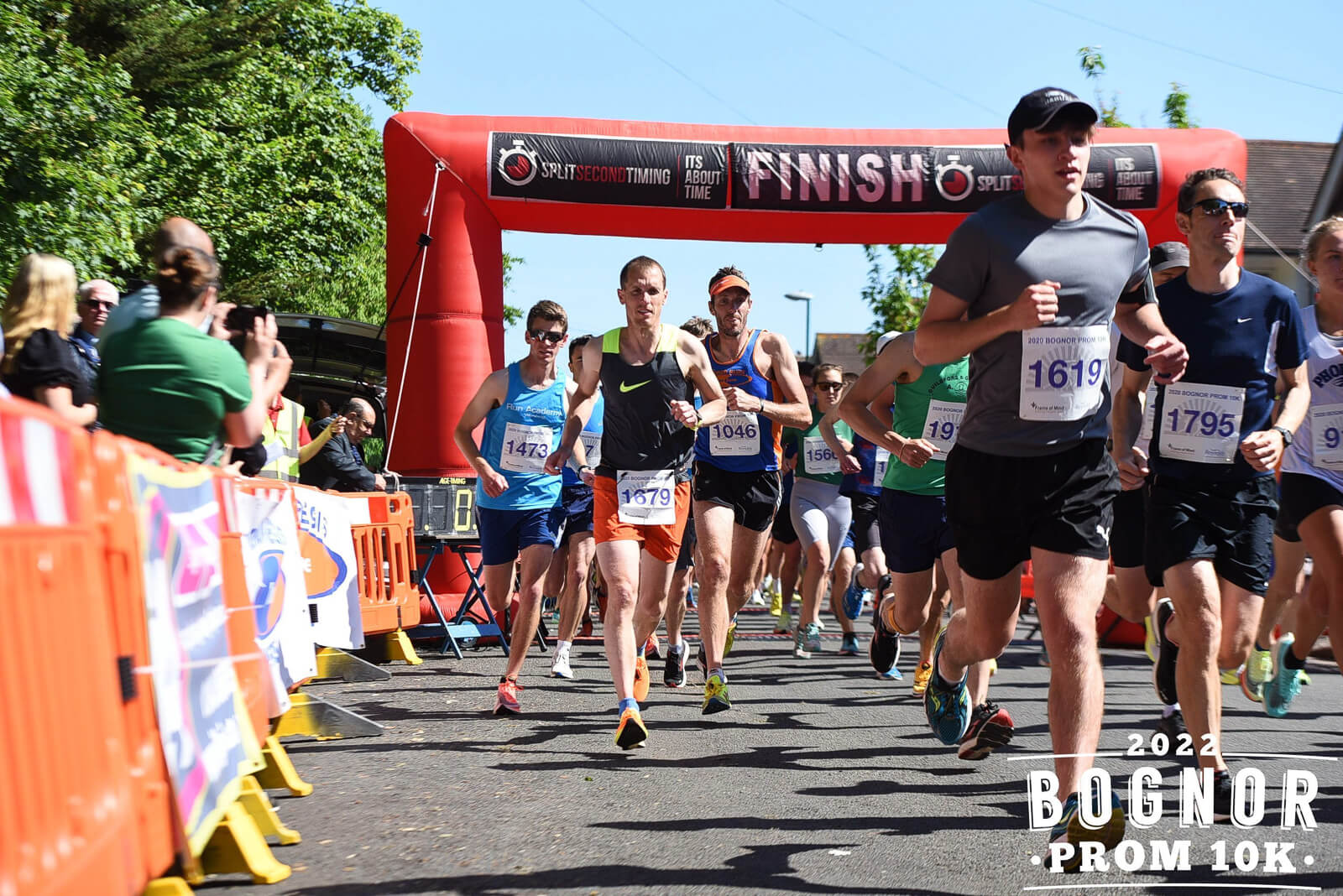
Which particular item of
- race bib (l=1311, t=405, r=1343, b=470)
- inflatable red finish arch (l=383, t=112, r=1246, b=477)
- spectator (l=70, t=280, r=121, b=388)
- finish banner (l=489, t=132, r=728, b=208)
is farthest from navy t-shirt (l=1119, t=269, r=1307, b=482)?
finish banner (l=489, t=132, r=728, b=208)

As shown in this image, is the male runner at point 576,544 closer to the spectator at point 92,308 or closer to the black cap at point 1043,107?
the spectator at point 92,308

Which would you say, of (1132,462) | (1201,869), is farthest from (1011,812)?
(1132,462)

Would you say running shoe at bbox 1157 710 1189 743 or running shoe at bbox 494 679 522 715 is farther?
running shoe at bbox 494 679 522 715

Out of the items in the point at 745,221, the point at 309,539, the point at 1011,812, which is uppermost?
the point at 745,221

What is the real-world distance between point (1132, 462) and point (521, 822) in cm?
272

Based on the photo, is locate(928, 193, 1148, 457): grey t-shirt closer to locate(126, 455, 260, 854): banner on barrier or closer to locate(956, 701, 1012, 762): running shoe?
locate(956, 701, 1012, 762): running shoe

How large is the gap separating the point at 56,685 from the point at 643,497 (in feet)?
14.4

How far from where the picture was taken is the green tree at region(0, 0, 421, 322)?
16.4m

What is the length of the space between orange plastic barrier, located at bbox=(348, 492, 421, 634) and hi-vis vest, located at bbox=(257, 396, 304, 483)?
48 cm

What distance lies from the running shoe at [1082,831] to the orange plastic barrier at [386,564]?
680 cm

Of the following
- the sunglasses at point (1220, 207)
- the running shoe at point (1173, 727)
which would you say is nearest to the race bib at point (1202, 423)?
the sunglasses at point (1220, 207)

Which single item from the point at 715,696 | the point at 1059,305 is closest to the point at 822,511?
the point at 715,696

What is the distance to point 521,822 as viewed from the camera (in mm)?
4742

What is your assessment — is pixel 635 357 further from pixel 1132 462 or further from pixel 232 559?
pixel 232 559
